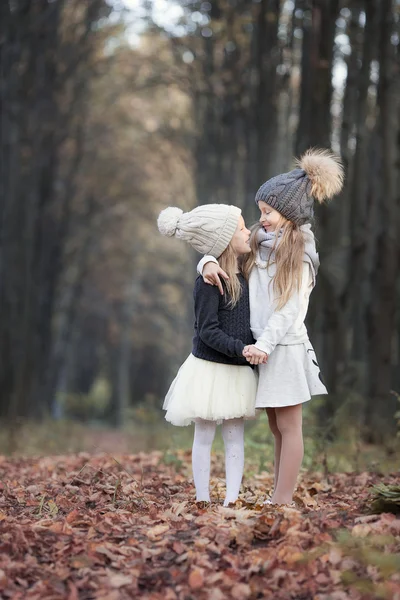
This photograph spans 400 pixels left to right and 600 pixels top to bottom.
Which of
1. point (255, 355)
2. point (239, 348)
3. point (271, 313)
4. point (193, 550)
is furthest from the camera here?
point (271, 313)

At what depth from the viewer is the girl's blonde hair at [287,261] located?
19.5 feet

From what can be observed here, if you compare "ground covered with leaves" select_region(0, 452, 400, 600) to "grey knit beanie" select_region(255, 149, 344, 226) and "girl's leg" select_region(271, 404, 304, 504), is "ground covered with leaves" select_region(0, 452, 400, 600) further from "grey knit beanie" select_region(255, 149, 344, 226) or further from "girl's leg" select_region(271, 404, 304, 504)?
"grey knit beanie" select_region(255, 149, 344, 226)

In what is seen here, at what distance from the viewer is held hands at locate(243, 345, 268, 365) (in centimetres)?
570

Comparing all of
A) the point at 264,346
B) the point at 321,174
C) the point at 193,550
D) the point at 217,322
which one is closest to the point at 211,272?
the point at 217,322

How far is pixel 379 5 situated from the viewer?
1296cm

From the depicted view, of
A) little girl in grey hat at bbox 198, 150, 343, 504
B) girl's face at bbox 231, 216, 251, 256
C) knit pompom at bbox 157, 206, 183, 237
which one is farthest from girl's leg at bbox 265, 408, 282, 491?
knit pompom at bbox 157, 206, 183, 237

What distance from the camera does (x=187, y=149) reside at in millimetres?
25750

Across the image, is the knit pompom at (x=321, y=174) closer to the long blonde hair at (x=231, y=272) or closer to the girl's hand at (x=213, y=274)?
the long blonde hair at (x=231, y=272)

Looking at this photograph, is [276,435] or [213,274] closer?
[213,274]

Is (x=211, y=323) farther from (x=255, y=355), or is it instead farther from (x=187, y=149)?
(x=187, y=149)

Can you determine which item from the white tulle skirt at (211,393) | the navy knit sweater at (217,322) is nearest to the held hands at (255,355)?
the navy knit sweater at (217,322)

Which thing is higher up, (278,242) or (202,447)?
(278,242)

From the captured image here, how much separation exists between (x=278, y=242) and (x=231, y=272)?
0.36 metres

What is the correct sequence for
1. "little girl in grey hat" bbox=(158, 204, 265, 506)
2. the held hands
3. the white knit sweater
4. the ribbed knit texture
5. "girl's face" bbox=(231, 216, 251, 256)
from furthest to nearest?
"girl's face" bbox=(231, 216, 251, 256) → the ribbed knit texture → "little girl in grey hat" bbox=(158, 204, 265, 506) → the white knit sweater → the held hands
